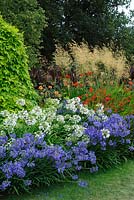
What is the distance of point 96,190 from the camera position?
448 cm

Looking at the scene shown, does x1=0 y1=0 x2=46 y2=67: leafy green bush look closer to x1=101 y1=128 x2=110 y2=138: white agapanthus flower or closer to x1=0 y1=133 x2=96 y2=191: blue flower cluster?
x1=101 y1=128 x2=110 y2=138: white agapanthus flower

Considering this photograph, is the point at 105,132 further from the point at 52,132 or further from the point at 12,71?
the point at 12,71

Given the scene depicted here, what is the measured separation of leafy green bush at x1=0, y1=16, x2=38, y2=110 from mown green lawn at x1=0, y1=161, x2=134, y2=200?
1738 mm

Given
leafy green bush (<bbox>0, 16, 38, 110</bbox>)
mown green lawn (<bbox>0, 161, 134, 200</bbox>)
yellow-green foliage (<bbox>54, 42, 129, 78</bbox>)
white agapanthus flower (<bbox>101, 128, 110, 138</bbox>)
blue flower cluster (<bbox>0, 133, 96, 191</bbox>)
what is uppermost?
yellow-green foliage (<bbox>54, 42, 129, 78</bbox>)

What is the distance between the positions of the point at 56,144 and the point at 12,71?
1.76 m

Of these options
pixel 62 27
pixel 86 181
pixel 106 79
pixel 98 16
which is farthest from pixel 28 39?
pixel 86 181

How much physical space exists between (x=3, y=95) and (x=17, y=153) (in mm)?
1960

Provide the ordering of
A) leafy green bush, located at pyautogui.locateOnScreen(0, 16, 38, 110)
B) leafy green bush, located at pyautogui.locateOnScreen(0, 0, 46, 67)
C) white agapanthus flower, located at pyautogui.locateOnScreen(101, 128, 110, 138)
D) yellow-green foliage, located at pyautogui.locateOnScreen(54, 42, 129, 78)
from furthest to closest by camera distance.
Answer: leafy green bush, located at pyautogui.locateOnScreen(0, 0, 46, 67)
yellow-green foliage, located at pyautogui.locateOnScreen(54, 42, 129, 78)
leafy green bush, located at pyautogui.locateOnScreen(0, 16, 38, 110)
white agapanthus flower, located at pyautogui.locateOnScreen(101, 128, 110, 138)

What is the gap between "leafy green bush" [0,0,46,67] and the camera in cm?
1163

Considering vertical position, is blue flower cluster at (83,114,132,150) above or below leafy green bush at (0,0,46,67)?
below

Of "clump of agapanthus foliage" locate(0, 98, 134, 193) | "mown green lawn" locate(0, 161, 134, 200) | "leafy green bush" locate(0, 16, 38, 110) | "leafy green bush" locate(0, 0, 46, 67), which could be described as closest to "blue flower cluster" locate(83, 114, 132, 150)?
"clump of agapanthus foliage" locate(0, 98, 134, 193)

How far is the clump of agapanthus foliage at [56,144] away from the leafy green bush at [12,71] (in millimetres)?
513

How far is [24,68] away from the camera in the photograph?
249 inches

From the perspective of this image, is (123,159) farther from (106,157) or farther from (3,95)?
(3,95)
